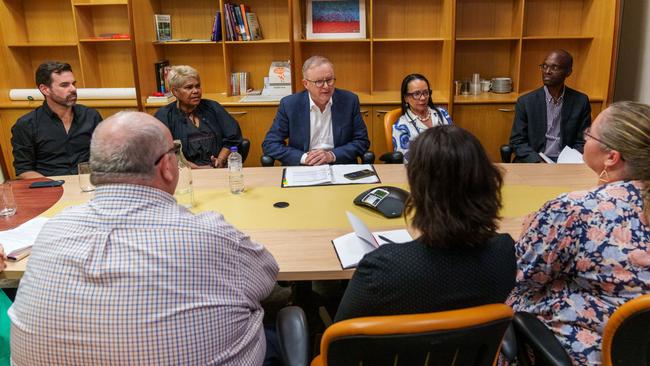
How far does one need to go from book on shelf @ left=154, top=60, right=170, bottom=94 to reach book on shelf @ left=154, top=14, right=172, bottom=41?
0.73ft

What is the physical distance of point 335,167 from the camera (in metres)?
2.76

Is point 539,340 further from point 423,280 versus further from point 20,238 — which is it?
point 20,238

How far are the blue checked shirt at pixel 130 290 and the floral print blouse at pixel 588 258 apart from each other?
868mm

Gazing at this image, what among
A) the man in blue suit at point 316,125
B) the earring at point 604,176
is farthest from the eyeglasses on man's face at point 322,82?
the earring at point 604,176

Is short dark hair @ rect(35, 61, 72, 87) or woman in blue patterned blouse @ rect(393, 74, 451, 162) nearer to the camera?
short dark hair @ rect(35, 61, 72, 87)

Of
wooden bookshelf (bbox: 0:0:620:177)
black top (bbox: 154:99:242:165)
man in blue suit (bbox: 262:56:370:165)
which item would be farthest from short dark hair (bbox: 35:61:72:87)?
man in blue suit (bbox: 262:56:370:165)

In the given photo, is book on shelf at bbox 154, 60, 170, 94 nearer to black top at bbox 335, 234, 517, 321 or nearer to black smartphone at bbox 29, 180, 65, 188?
black smartphone at bbox 29, 180, 65, 188

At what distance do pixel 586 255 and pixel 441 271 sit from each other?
50cm

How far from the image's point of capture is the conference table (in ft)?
5.84

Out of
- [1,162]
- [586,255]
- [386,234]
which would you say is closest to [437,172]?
[586,255]

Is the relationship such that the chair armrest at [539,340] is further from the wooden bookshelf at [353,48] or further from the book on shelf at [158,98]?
the book on shelf at [158,98]

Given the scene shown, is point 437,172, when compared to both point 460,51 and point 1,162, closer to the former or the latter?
point 460,51

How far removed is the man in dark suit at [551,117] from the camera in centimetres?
368

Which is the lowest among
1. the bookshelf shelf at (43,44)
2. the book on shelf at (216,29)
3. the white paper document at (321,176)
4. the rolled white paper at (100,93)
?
the white paper document at (321,176)
